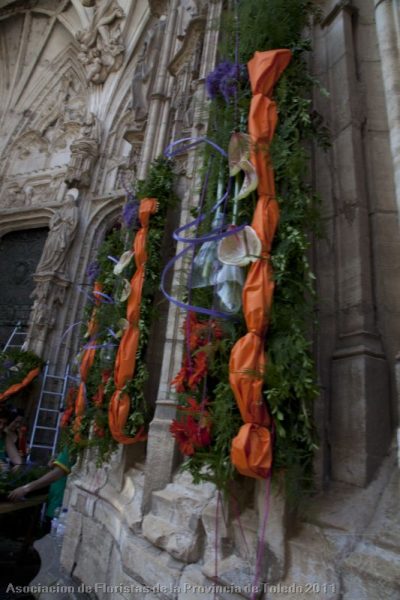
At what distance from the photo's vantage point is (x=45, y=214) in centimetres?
1142

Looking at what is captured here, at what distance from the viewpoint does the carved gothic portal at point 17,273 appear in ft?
35.1

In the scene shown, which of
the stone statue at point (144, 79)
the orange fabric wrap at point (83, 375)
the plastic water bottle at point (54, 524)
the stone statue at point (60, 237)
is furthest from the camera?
the stone statue at point (60, 237)

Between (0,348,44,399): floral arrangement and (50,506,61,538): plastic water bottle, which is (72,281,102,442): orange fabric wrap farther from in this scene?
(0,348,44,399): floral arrangement

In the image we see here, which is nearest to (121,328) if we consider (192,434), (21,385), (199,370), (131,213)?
(131,213)

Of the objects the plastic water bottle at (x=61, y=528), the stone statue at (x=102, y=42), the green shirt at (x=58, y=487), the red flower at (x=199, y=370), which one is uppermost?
the stone statue at (x=102, y=42)

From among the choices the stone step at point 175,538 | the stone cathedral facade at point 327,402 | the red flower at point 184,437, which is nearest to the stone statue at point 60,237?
the stone cathedral facade at point 327,402

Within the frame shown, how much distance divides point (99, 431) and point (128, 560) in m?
1.12

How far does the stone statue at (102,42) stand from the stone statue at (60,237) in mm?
4299

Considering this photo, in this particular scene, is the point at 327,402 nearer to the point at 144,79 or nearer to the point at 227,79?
the point at 227,79

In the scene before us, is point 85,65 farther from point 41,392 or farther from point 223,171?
point 223,171

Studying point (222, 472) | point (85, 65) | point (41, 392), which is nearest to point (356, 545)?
point (222, 472)

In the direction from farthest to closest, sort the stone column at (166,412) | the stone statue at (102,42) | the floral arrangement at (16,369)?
the stone statue at (102,42) → the floral arrangement at (16,369) → the stone column at (166,412)

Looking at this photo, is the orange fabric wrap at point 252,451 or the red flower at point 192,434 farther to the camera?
the red flower at point 192,434

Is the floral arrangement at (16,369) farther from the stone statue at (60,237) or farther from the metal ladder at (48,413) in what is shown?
the stone statue at (60,237)
